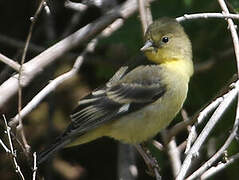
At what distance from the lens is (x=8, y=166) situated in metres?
5.20

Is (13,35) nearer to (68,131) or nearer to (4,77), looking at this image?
(4,77)

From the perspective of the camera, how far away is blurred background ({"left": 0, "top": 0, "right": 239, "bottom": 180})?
4.68m

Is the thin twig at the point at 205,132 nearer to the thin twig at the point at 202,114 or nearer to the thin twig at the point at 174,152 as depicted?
the thin twig at the point at 202,114

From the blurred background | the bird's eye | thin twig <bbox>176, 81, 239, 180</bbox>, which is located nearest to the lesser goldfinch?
the bird's eye

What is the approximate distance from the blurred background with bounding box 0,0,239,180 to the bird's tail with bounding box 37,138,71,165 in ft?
2.22

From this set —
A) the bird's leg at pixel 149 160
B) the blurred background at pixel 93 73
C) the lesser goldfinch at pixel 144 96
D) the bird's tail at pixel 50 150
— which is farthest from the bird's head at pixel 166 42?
the bird's tail at pixel 50 150

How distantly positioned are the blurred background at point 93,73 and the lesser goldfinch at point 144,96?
29 centimetres

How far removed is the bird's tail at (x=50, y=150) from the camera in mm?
3770

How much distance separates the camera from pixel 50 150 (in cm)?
379

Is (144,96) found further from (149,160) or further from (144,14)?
(144,14)

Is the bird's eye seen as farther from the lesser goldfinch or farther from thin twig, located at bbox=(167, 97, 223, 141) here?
thin twig, located at bbox=(167, 97, 223, 141)

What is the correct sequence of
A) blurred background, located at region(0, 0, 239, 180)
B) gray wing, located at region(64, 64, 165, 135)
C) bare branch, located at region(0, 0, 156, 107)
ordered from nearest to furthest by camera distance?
bare branch, located at region(0, 0, 156, 107) → gray wing, located at region(64, 64, 165, 135) → blurred background, located at region(0, 0, 239, 180)

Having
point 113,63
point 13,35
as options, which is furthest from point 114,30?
point 13,35

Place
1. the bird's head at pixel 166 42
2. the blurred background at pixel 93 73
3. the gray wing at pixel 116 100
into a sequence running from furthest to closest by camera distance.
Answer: the blurred background at pixel 93 73, the bird's head at pixel 166 42, the gray wing at pixel 116 100
